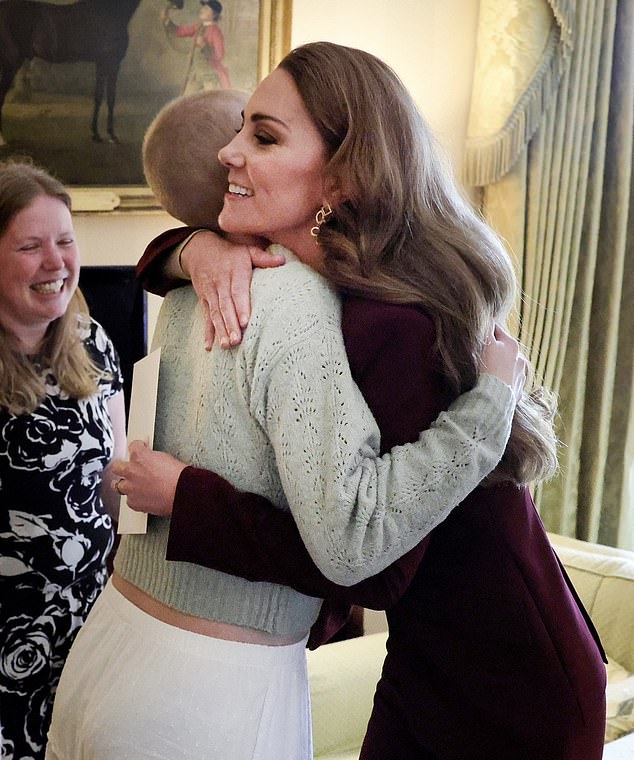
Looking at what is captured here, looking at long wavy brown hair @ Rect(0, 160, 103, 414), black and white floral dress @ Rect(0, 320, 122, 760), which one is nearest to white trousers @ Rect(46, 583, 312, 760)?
black and white floral dress @ Rect(0, 320, 122, 760)

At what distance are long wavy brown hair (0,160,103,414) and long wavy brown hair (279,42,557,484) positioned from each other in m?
1.10

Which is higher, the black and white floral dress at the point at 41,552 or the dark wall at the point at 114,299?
the dark wall at the point at 114,299

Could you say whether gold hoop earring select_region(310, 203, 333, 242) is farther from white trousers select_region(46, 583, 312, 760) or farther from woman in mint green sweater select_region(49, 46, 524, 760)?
white trousers select_region(46, 583, 312, 760)

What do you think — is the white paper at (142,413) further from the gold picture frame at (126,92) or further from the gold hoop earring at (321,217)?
the gold picture frame at (126,92)

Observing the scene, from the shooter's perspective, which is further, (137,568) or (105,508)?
(105,508)

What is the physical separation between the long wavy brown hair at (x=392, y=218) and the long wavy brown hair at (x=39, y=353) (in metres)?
1.10

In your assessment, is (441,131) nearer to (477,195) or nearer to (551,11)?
(477,195)

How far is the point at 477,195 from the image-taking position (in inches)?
128

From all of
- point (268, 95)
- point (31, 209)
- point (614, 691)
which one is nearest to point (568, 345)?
point (614, 691)

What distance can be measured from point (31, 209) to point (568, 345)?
1.75 meters

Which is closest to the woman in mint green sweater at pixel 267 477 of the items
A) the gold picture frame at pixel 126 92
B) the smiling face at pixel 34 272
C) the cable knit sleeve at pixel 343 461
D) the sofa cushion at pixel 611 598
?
the cable knit sleeve at pixel 343 461

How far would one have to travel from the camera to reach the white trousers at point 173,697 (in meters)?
1.05

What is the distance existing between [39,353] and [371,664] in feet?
3.60

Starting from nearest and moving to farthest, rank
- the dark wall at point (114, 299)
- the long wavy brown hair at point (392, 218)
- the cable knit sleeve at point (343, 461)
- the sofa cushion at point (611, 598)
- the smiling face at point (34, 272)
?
the cable knit sleeve at point (343, 461) → the long wavy brown hair at point (392, 218) → the smiling face at point (34, 272) → the sofa cushion at point (611, 598) → the dark wall at point (114, 299)
